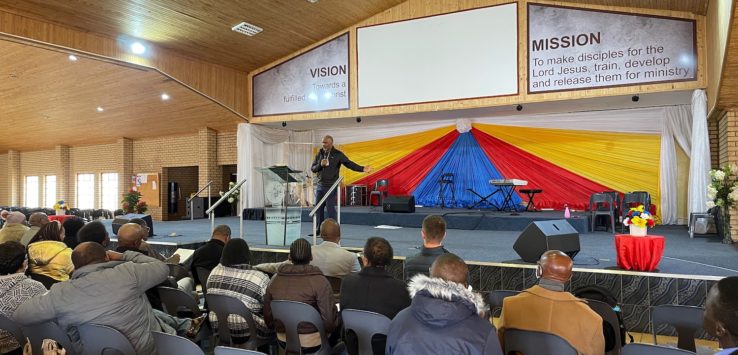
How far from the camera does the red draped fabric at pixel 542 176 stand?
10547 millimetres

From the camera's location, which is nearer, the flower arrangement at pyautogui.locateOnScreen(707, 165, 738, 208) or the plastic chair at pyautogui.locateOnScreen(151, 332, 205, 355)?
the plastic chair at pyautogui.locateOnScreen(151, 332, 205, 355)

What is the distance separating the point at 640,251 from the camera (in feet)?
15.5

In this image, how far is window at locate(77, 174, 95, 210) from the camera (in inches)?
716

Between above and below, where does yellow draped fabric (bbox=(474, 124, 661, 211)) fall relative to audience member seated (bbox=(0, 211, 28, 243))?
above

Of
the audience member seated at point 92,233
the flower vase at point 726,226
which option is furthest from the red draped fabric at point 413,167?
the audience member seated at point 92,233

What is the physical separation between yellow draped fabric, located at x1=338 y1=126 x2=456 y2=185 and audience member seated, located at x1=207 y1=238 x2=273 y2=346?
30.4 feet

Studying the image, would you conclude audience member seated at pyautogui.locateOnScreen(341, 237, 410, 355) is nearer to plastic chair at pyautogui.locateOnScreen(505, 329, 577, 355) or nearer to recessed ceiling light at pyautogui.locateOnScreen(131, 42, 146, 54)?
plastic chair at pyautogui.locateOnScreen(505, 329, 577, 355)

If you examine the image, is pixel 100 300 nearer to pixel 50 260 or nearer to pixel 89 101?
pixel 50 260

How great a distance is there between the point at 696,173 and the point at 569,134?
3.23m

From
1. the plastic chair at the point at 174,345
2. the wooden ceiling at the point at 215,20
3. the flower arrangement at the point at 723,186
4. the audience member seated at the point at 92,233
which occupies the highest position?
the wooden ceiling at the point at 215,20

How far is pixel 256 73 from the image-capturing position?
476 inches

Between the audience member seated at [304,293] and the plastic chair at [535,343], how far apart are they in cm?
108

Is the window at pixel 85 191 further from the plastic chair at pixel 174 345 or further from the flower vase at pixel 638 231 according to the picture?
the flower vase at pixel 638 231

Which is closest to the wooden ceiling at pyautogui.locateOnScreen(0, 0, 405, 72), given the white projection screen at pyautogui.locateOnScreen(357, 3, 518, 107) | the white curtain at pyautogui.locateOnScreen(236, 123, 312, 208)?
the white projection screen at pyautogui.locateOnScreen(357, 3, 518, 107)
